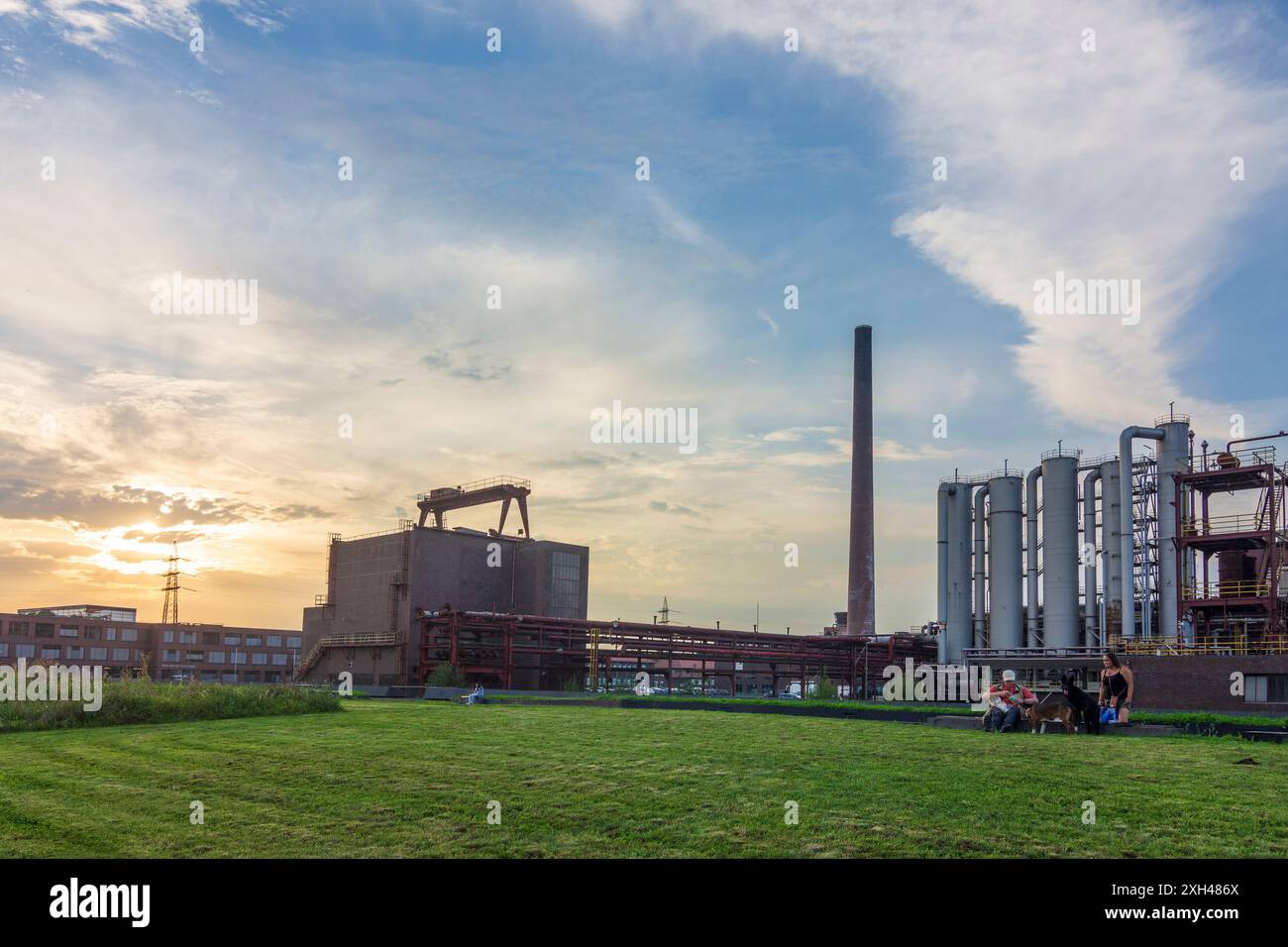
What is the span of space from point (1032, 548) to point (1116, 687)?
155 feet

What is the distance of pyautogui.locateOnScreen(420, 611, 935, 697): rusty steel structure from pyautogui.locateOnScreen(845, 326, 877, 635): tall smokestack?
20.0ft

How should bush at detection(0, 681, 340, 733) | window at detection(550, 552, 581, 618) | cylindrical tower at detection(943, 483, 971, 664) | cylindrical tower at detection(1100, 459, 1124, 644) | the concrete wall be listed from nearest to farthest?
bush at detection(0, 681, 340, 733), the concrete wall, cylindrical tower at detection(1100, 459, 1124, 644), cylindrical tower at detection(943, 483, 971, 664), window at detection(550, 552, 581, 618)

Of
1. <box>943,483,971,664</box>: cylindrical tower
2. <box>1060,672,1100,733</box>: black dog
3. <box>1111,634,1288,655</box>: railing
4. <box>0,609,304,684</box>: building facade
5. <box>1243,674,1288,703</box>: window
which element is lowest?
<box>0,609,304,684</box>: building facade

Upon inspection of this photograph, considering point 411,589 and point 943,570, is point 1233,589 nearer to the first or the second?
point 943,570

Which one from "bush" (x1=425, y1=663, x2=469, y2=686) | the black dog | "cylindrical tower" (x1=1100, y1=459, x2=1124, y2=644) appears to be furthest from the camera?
"bush" (x1=425, y1=663, x2=469, y2=686)

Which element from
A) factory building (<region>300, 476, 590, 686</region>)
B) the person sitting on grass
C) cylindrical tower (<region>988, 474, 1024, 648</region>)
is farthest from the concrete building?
the person sitting on grass

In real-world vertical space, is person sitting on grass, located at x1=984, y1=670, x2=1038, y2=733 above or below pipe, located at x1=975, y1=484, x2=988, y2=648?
below

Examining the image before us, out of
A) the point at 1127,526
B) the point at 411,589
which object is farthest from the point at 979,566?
the point at 411,589

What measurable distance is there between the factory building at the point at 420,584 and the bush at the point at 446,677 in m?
7.61

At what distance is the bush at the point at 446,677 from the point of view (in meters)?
64.5

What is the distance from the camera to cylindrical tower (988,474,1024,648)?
65.6 meters

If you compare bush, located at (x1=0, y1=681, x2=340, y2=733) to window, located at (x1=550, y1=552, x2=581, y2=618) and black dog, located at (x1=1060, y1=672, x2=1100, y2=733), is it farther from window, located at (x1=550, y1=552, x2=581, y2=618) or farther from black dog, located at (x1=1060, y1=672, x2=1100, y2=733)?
window, located at (x1=550, y1=552, x2=581, y2=618)

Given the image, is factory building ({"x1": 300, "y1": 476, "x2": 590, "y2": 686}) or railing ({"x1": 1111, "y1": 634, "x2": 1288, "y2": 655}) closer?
railing ({"x1": 1111, "y1": 634, "x2": 1288, "y2": 655})
